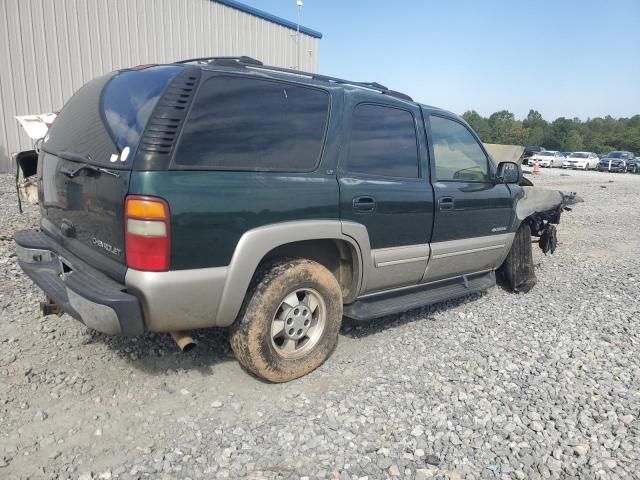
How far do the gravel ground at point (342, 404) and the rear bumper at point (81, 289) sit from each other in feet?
1.97

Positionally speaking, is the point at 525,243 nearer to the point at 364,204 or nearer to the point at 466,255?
the point at 466,255

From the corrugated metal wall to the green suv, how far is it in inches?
388

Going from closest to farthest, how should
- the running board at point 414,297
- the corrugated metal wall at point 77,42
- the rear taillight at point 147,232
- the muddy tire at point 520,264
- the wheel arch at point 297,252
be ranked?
the rear taillight at point 147,232, the wheel arch at point 297,252, the running board at point 414,297, the muddy tire at point 520,264, the corrugated metal wall at point 77,42

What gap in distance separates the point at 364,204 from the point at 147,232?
4.96 ft

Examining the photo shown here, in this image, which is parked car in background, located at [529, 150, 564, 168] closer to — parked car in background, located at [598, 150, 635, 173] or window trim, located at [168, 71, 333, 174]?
parked car in background, located at [598, 150, 635, 173]

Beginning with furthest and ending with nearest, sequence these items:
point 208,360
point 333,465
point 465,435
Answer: point 208,360 < point 465,435 < point 333,465

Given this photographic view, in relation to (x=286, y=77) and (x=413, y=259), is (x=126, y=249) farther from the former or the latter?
(x=413, y=259)

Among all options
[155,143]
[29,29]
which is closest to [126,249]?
[155,143]

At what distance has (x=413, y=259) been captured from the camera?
3812 millimetres

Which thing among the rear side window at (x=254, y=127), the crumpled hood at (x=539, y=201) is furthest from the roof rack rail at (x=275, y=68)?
the crumpled hood at (x=539, y=201)

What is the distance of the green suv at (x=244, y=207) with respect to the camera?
98.5 inches

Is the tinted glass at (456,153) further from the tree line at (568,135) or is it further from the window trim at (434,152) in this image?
the tree line at (568,135)

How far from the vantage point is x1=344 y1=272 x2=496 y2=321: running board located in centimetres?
358

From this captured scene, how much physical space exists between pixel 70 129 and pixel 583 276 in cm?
605
